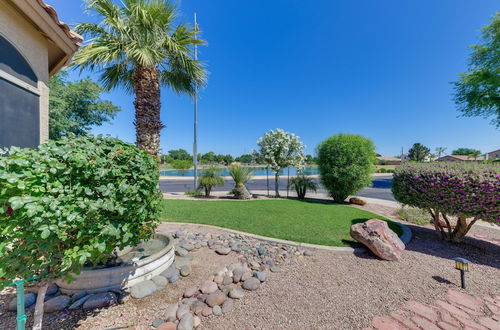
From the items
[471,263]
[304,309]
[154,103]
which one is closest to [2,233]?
[304,309]

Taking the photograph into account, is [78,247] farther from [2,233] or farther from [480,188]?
[480,188]

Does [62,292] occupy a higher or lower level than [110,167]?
lower

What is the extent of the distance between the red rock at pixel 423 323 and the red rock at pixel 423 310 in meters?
0.08

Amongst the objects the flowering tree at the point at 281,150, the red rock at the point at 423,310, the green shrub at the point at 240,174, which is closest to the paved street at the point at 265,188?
the flowering tree at the point at 281,150

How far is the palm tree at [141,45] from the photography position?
13.8ft

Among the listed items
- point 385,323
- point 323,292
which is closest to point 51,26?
point 323,292

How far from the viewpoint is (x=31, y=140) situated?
3.29 metres

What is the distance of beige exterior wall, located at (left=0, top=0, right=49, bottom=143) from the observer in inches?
113

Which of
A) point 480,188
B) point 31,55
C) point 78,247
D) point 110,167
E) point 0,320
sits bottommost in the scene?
point 0,320

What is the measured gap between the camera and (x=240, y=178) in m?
10.4

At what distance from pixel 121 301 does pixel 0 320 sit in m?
1.17

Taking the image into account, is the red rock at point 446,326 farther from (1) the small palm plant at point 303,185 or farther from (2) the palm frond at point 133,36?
(1) the small palm plant at point 303,185

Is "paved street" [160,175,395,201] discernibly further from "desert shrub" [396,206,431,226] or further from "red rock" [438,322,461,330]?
"red rock" [438,322,461,330]

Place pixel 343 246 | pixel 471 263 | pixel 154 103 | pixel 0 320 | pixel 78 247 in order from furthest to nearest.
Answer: pixel 154 103 < pixel 343 246 < pixel 471 263 < pixel 0 320 < pixel 78 247
